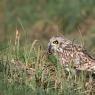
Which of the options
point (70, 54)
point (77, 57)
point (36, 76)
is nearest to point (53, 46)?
point (70, 54)

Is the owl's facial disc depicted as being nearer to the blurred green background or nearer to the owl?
the owl

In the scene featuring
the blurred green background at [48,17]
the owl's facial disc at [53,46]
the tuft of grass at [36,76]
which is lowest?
the tuft of grass at [36,76]

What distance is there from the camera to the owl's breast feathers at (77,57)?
8.96 metres

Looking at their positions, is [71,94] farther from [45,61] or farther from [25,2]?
[25,2]

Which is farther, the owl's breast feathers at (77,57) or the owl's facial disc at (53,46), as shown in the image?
the owl's facial disc at (53,46)

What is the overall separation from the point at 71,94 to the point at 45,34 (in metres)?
11.2

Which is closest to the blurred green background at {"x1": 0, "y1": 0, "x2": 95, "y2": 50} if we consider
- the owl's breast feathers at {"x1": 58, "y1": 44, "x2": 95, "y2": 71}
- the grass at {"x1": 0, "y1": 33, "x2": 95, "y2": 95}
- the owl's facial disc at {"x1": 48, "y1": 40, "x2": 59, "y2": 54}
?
the grass at {"x1": 0, "y1": 33, "x2": 95, "y2": 95}

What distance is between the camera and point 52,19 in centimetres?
1997

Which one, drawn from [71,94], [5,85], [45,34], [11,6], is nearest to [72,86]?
[71,94]

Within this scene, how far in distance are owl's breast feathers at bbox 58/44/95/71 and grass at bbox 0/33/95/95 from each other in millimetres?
144

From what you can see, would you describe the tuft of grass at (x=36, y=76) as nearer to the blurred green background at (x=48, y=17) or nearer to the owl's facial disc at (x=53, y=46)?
the owl's facial disc at (x=53, y=46)

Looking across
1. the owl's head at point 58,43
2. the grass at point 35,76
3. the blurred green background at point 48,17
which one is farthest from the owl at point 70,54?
the blurred green background at point 48,17

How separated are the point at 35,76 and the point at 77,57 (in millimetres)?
651

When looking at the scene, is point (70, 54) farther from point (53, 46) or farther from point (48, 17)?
point (48, 17)
